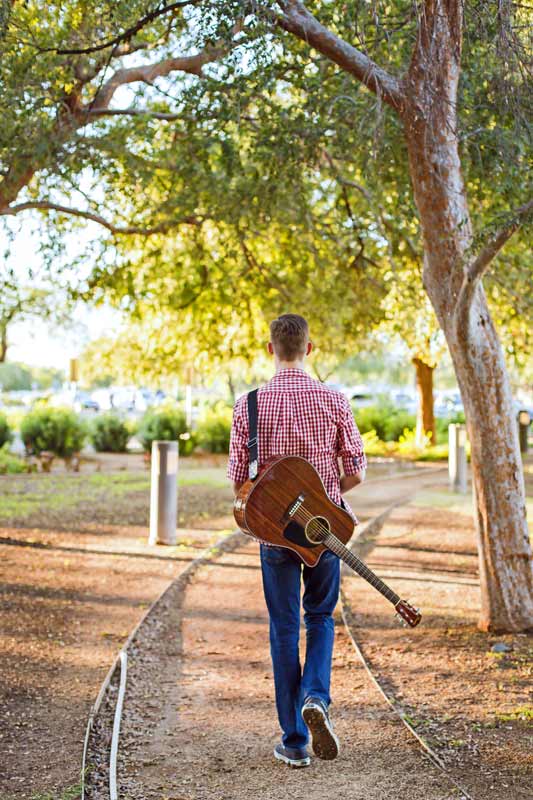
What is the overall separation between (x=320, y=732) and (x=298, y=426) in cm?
134

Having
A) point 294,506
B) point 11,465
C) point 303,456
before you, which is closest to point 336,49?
point 303,456

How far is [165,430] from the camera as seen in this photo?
28375 mm

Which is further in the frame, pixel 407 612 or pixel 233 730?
pixel 233 730

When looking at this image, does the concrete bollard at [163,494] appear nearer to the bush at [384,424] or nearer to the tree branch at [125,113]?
the tree branch at [125,113]

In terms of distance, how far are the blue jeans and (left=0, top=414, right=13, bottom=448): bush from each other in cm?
2138

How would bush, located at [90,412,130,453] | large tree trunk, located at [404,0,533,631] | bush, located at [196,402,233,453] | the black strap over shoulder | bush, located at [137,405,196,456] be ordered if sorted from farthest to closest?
bush, located at [196,402,233,453] < bush, located at [90,412,130,453] < bush, located at [137,405,196,456] < large tree trunk, located at [404,0,533,631] < the black strap over shoulder

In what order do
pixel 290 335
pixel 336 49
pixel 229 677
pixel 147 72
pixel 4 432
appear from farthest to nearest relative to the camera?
pixel 4 432 → pixel 147 72 → pixel 336 49 → pixel 229 677 → pixel 290 335

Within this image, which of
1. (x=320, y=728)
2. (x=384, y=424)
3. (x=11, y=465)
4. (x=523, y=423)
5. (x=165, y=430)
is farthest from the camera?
(x=384, y=424)

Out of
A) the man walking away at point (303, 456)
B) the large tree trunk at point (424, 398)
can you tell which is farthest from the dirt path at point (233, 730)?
the large tree trunk at point (424, 398)

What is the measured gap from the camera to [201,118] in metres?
9.27

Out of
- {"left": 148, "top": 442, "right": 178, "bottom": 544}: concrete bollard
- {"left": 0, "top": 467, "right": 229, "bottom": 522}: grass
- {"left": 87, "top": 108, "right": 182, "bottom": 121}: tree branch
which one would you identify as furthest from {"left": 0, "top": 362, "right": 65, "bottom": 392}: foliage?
{"left": 87, "top": 108, "right": 182, "bottom": 121}: tree branch

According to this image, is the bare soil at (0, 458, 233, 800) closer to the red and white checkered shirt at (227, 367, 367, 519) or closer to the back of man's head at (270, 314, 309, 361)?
the red and white checkered shirt at (227, 367, 367, 519)

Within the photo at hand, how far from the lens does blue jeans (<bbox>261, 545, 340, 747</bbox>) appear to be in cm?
429

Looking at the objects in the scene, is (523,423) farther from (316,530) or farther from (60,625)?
(316,530)
